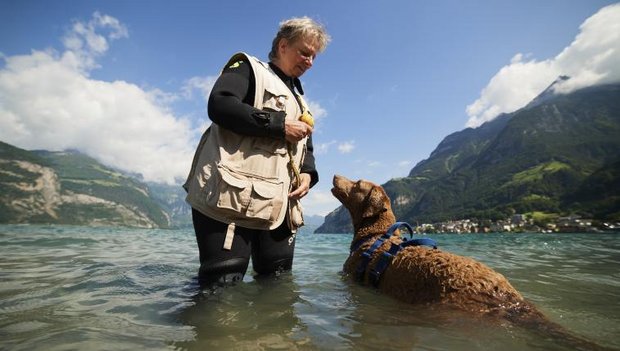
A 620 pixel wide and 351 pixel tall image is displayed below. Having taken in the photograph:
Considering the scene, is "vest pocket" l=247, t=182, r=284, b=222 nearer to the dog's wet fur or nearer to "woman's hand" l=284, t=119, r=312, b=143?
"woman's hand" l=284, t=119, r=312, b=143

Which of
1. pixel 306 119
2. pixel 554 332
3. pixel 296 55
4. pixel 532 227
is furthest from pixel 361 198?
pixel 532 227

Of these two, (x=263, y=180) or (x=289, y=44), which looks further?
(x=289, y=44)

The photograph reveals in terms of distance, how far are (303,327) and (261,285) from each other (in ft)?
5.22

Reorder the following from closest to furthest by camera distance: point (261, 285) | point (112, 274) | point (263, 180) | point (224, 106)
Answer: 1. point (224, 106)
2. point (263, 180)
3. point (261, 285)
4. point (112, 274)

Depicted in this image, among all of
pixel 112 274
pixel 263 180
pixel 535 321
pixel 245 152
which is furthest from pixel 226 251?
pixel 112 274

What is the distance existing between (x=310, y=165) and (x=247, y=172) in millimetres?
1384

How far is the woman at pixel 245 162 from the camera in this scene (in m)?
3.29

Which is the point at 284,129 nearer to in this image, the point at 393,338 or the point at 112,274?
the point at 393,338

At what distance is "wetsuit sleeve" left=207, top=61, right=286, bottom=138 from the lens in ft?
10.8

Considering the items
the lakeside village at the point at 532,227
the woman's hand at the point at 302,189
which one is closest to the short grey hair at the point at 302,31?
the woman's hand at the point at 302,189

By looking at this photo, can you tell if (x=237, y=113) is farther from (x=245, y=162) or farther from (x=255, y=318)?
(x=255, y=318)

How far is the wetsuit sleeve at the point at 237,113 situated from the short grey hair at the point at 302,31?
1.00 metres

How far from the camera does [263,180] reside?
3.52 meters

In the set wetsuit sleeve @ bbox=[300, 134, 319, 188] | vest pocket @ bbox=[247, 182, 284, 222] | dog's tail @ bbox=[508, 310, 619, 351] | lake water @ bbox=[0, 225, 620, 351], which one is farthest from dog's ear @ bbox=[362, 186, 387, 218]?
dog's tail @ bbox=[508, 310, 619, 351]
